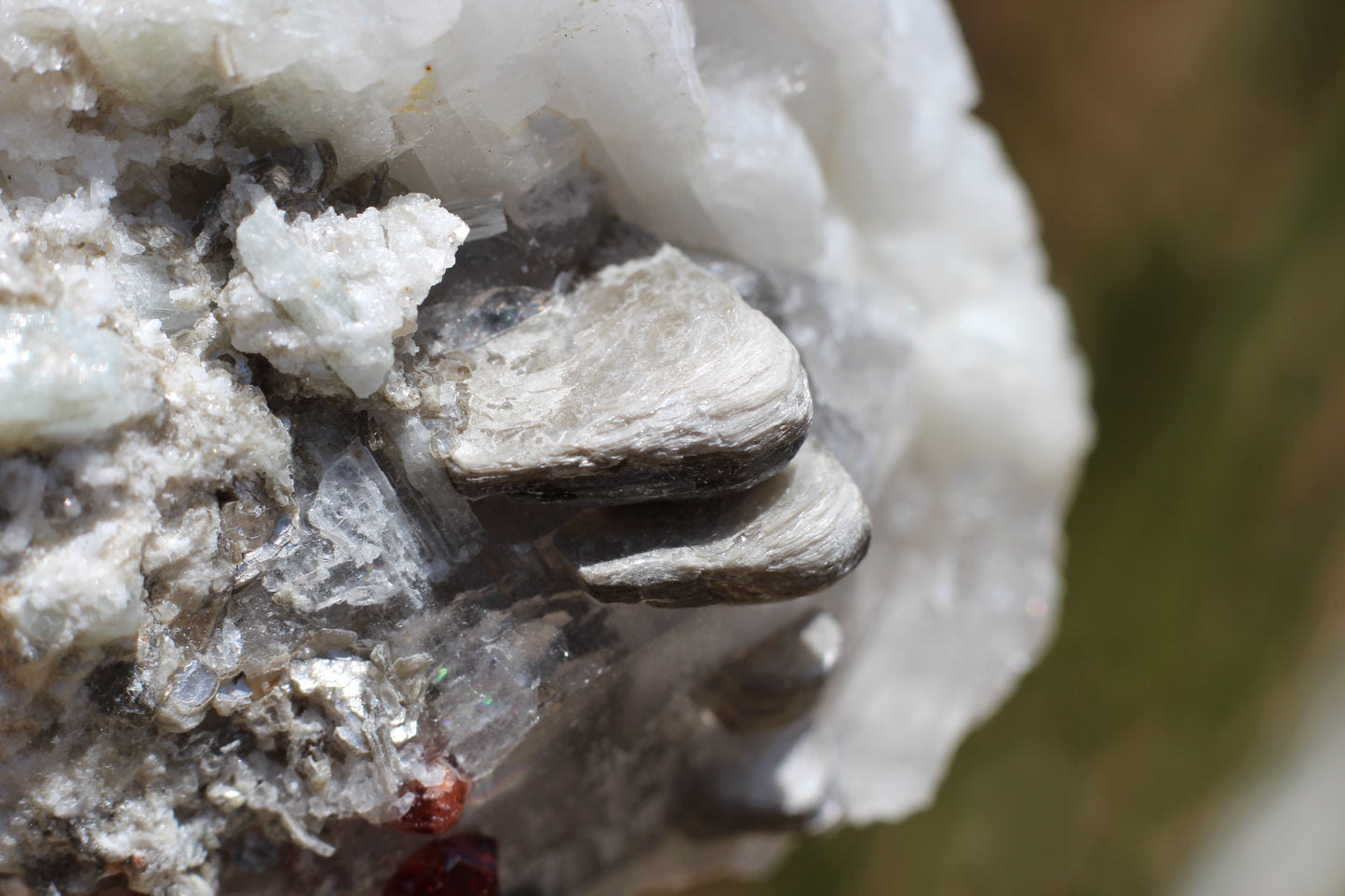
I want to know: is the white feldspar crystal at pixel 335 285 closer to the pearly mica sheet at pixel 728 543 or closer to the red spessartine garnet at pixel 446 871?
the pearly mica sheet at pixel 728 543

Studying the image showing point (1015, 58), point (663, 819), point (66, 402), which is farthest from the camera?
point (1015, 58)

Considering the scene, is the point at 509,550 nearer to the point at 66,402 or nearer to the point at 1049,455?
the point at 66,402

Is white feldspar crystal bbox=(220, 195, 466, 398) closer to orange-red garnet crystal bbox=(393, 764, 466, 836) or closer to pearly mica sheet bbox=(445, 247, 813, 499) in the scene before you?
pearly mica sheet bbox=(445, 247, 813, 499)

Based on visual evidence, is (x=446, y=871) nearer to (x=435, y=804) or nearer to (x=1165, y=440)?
(x=435, y=804)

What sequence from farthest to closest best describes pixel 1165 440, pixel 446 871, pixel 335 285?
pixel 1165 440, pixel 446 871, pixel 335 285

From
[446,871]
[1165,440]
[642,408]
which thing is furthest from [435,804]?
[1165,440]

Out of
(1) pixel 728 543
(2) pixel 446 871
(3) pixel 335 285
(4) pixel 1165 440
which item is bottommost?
(4) pixel 1165 440

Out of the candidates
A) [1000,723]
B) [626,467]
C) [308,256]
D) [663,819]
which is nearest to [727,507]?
[626,467]
